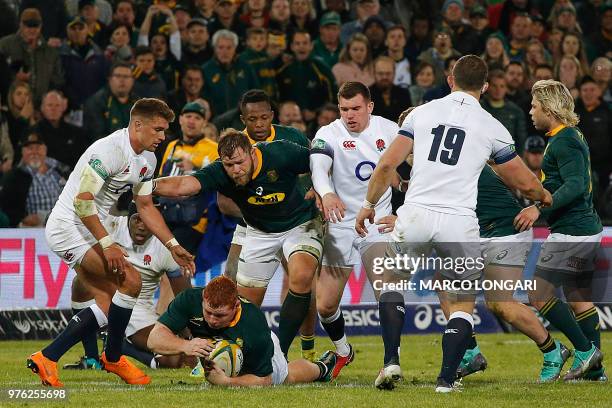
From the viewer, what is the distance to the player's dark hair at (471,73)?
32.5 feet

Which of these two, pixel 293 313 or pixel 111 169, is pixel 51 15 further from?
pixel 293 313

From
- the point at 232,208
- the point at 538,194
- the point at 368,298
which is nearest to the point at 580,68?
the point at 368,298

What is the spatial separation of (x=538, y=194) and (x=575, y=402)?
5.38 feet

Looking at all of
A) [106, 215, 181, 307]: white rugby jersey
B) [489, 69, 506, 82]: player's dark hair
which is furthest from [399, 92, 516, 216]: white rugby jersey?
[489, 69, 506, 82]: player's dark hair

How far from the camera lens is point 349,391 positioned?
10180 mm

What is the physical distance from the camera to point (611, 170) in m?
18.5

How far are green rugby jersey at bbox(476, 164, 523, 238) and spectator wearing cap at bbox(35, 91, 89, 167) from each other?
7.42 metres

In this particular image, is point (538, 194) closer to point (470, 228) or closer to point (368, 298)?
point (470, 228)

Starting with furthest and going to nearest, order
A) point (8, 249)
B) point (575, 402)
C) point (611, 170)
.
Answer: point (611, 170)
point (8, 249)
point (575, 402)

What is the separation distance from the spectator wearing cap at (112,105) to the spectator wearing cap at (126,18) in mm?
1841

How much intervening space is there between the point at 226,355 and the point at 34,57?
9.90 m

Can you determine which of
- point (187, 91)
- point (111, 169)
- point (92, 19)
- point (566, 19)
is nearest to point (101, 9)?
point (92, 19)

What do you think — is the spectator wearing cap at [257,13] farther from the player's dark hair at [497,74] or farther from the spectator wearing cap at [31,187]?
the spectator wearing cap at [31,187]

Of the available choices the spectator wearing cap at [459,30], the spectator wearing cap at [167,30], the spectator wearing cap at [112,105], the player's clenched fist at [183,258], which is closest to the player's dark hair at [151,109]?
the player's clenched fist at [183,258]
